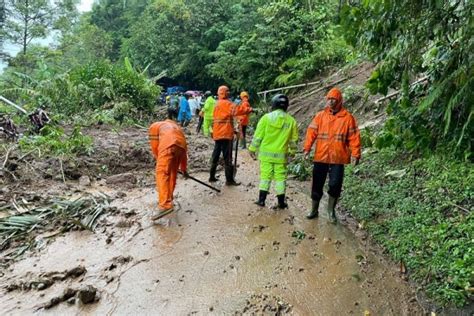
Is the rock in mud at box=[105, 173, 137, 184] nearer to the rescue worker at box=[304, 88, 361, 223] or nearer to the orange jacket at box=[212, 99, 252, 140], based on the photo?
the orange jacket at box=[212, 99, 252, 140]

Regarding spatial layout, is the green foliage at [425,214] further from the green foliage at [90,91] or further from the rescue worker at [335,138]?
the green foliage at [90,91]

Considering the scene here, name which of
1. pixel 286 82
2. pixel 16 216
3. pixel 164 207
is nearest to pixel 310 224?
pixel 164 207

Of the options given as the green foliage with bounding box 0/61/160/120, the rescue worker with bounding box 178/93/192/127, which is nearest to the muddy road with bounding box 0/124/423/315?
the rescue worker with bounding box 178/93/192/127

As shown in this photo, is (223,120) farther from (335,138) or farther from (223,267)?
(223,267)

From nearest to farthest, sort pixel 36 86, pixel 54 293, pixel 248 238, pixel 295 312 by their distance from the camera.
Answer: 1. pixel 295 312
2. pixel 54 293
3. pixel 248 238
4. pixel 36 86

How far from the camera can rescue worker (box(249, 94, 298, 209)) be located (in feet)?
19.2

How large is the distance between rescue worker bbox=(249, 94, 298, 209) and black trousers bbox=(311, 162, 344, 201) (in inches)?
19.7

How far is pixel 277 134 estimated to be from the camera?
586cm

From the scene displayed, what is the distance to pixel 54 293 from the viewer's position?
3.96 meters

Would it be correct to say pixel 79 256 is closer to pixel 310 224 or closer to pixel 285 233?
pixel 285 233

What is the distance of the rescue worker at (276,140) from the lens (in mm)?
5844

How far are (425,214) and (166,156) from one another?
3358 millimetres

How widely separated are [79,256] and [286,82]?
11879 mm

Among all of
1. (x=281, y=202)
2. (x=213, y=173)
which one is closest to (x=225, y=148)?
(x=213, y=173)
